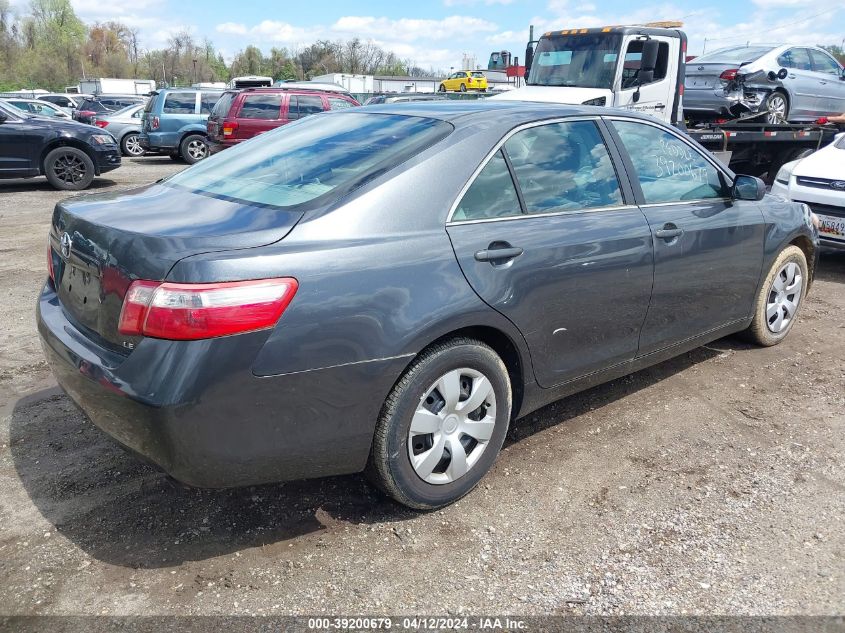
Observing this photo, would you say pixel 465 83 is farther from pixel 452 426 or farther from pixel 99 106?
pixel 452 426

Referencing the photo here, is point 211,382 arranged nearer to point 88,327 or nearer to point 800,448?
point 88,327

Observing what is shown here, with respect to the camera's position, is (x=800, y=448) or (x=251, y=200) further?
(x=800, y=448)

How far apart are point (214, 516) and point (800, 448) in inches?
112

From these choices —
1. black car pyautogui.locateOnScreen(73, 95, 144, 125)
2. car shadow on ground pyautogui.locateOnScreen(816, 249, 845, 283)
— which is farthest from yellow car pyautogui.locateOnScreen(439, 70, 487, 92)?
A: car shadow on ground pyautogui.locateOnScreen(816, 249, 845, 283)

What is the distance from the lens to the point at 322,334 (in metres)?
2.40

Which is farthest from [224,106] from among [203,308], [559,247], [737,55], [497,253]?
[203,308]

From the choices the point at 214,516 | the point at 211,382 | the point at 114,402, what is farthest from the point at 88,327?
the point at 214,516

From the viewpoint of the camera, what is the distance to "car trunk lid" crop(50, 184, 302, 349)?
237 cm

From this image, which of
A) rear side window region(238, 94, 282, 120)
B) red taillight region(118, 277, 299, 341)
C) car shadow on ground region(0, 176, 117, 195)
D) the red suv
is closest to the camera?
red taillight region(118, 277, 299, 341)

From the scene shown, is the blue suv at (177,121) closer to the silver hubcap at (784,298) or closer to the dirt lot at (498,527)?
the dirt lot at (498,527)

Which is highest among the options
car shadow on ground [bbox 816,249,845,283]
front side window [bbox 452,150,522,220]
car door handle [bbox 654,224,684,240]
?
front side window [bbox 452,150,522,220]

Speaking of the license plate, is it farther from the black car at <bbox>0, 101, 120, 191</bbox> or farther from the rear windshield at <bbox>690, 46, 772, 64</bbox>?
the black car at <bbox>0, 101, 120, 191</bbox>

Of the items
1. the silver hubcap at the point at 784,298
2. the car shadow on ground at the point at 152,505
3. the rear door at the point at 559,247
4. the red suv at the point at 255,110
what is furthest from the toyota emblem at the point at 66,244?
the red suv at the point at 255,110

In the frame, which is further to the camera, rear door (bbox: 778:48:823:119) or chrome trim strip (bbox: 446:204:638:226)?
rear door (bbox: 778:48:823:119)
